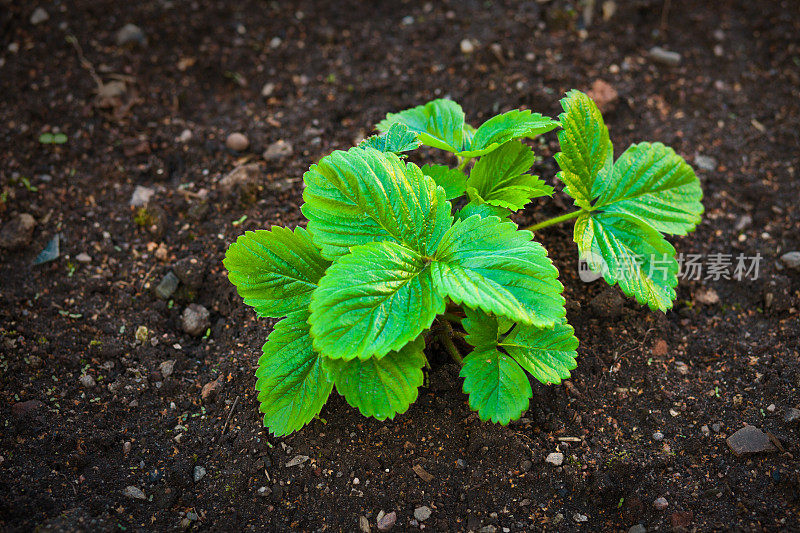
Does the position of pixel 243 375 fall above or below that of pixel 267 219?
below

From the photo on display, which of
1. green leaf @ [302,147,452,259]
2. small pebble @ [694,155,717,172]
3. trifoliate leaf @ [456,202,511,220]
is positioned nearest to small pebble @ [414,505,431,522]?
green leaf @ [302,147,452,259]

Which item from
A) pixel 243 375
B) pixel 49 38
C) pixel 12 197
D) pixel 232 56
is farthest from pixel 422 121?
pixel 49 38

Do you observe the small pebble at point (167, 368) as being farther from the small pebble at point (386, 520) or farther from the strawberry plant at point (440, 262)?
the small pebble at point (386, 520)

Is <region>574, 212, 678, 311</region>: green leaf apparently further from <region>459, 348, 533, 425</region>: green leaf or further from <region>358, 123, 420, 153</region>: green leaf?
<region>358, 123, 420, 153</region>: green leaf

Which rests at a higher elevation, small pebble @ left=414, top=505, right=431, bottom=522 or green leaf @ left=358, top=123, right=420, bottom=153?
green leaf @ left=358, top=123, right=420, bottom=153

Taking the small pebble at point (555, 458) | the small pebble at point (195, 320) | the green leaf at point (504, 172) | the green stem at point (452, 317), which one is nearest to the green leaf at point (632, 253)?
the green leaf at point (504, 172)

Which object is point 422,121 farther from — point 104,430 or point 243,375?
point 104,430

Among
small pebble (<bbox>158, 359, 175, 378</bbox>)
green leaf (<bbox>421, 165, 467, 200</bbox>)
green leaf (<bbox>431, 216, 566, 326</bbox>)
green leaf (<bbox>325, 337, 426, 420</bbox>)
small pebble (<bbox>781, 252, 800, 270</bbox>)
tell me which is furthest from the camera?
small pebble (<bbox>781, 252, 800, 270</bbox>)
